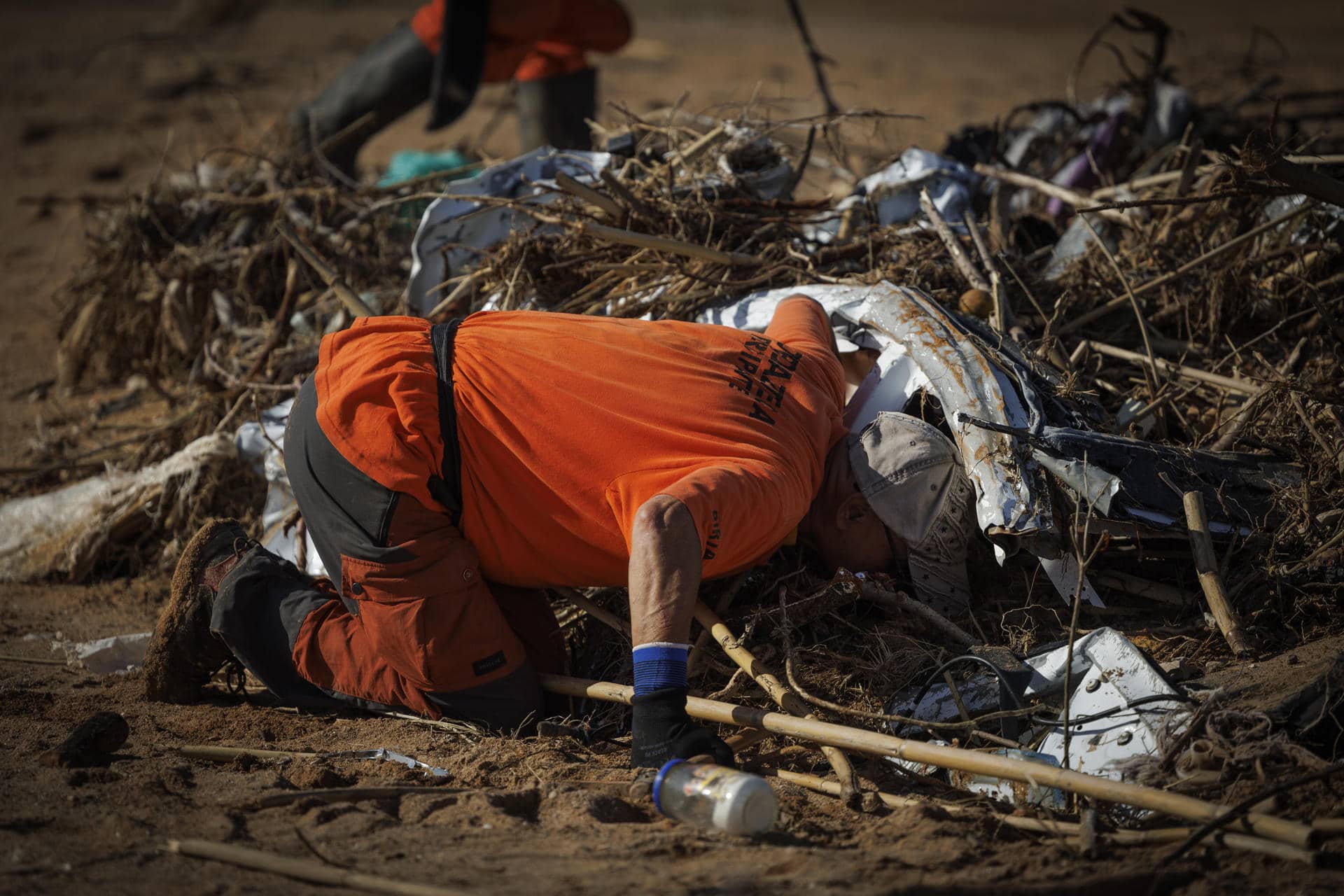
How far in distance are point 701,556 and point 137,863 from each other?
1.24 meters

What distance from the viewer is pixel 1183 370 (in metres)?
3.45

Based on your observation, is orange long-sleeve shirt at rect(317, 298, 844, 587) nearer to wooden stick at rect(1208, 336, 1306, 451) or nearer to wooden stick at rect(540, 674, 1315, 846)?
wooden stick at rect(540, 674, 1315, 846)

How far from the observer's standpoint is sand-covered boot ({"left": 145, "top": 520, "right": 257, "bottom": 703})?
2906 mm

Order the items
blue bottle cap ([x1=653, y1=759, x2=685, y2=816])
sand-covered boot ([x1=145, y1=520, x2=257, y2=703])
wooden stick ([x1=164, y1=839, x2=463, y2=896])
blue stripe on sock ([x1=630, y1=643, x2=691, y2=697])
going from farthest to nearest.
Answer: sand-covered boot ([x1=145, y1=520, x2=257, y2=703]), blue stripe on sock ([x1=630, y1=643, x2=691, y2=697]), blue bottle cap ([x1=653, y1=759, x2=685, y2=816]), wooden stick ([x1=164, y1=839, x2=463, y2=896])

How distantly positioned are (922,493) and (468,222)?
82.4 inches

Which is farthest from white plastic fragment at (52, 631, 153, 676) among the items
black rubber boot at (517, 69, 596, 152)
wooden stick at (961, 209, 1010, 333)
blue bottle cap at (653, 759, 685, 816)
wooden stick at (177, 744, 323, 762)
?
black rubber boot at (517, 69, 596, 152)

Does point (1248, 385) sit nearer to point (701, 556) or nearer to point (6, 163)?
point (701, 556)

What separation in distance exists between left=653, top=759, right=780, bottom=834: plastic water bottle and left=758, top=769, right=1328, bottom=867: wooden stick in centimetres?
22

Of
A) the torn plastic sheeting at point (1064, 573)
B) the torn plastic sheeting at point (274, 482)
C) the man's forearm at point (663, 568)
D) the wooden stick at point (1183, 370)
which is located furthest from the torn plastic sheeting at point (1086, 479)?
the torn plastic sheeting at point (274, 482)

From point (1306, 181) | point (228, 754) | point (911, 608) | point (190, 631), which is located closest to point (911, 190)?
point (1306, 181)

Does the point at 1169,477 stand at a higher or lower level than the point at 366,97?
lower

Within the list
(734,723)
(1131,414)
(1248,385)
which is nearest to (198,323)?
(734,723)

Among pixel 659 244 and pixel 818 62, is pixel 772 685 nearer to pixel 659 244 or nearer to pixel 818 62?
pixel 659 244

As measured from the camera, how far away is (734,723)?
2383 mm
